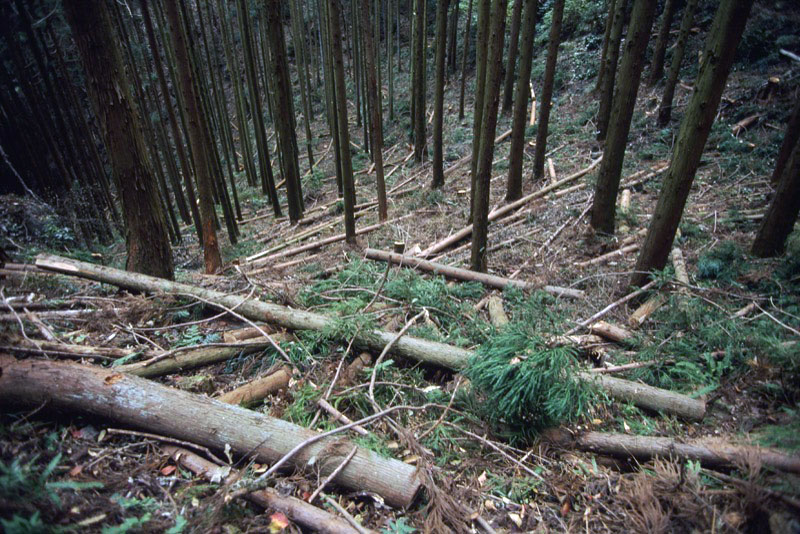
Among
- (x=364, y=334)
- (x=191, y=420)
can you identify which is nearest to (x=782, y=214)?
(x=364, y=334)

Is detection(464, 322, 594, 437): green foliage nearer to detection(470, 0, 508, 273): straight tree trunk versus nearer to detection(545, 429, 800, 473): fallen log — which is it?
detection(545, 429, 800, 473): fallen log

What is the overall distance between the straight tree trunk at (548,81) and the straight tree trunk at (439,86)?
97.6 inches

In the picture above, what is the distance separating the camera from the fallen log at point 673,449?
212cm

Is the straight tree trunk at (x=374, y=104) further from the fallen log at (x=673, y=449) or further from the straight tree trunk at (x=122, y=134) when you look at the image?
the fallen log at (x=673, y=449)

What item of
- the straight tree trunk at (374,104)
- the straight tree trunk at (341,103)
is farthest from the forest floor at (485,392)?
the straight tree trunk at (374,104)

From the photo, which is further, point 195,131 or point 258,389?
point 195,131

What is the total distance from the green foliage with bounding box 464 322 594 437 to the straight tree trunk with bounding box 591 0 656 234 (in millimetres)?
4263

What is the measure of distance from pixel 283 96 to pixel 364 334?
725 cm

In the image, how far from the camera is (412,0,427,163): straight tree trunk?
10.5 metres

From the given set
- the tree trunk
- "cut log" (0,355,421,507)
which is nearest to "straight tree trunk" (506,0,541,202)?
the tree trunk

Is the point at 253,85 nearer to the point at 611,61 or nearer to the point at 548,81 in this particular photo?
the point at 548,81

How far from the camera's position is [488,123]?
492cm

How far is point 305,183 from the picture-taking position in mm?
15492

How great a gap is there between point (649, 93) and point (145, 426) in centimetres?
1527
